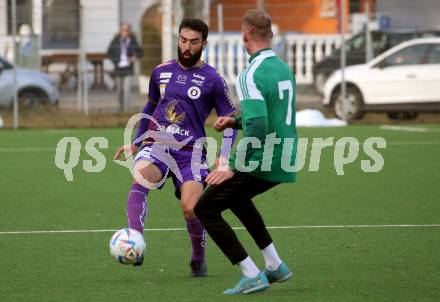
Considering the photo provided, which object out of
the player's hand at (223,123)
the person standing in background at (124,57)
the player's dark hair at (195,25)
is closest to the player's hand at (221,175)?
the player's hand at (223,123)

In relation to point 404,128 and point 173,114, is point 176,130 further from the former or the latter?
point 404,128

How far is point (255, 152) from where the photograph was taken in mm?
7254

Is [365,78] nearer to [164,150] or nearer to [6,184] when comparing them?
[6,184]

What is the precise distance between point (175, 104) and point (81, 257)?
1532 millimetres

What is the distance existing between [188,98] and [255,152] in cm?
124

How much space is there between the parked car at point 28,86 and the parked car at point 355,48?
240 inches

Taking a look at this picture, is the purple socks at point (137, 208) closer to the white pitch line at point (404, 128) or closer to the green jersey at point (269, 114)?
the green jersey at point (269, 114)

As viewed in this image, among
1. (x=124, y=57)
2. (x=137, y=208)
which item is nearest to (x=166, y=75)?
(x=137, y=208)

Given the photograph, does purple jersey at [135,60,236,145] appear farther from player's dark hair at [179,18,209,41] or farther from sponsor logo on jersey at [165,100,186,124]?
player's dark hair at [179,18,209,41]

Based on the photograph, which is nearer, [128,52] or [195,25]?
[195,25]

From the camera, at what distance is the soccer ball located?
25.6 ft

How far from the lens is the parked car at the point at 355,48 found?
85.9ft

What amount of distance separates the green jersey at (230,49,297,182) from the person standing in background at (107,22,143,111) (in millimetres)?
18355

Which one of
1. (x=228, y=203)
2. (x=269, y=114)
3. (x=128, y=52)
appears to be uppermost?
(x=269, y=114)
